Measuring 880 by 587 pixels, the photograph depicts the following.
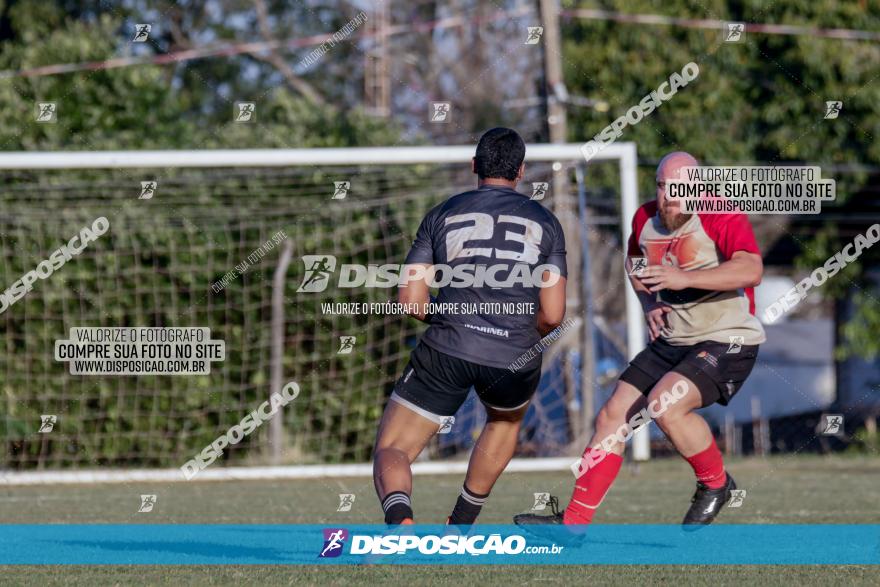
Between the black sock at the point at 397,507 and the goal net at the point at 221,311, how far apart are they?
776 cm

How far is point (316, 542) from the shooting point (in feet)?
23.8

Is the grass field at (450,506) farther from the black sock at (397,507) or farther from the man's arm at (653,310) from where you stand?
the man's arm at (653,310)

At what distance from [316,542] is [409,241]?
7298 mm

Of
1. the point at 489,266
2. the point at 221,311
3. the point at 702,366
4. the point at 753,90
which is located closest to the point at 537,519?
the point at 702,366

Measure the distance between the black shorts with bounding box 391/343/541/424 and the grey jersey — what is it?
4 cm

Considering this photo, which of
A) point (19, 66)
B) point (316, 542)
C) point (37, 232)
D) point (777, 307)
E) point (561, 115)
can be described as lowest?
point (316, 542)

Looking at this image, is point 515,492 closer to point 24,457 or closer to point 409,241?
point 409,241

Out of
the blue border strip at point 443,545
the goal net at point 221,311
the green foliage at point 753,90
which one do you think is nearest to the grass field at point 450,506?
the blue border strip at point 443,545

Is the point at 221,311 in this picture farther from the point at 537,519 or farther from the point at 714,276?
the point at 714,276

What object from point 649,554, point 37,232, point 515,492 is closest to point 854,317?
point 515,492

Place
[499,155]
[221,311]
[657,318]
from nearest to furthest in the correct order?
[499,155], [657,318], [221,311]

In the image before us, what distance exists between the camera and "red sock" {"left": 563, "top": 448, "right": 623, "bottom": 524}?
6.62 m

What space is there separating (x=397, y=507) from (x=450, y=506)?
13.0ft

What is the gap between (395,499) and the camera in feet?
18.7
